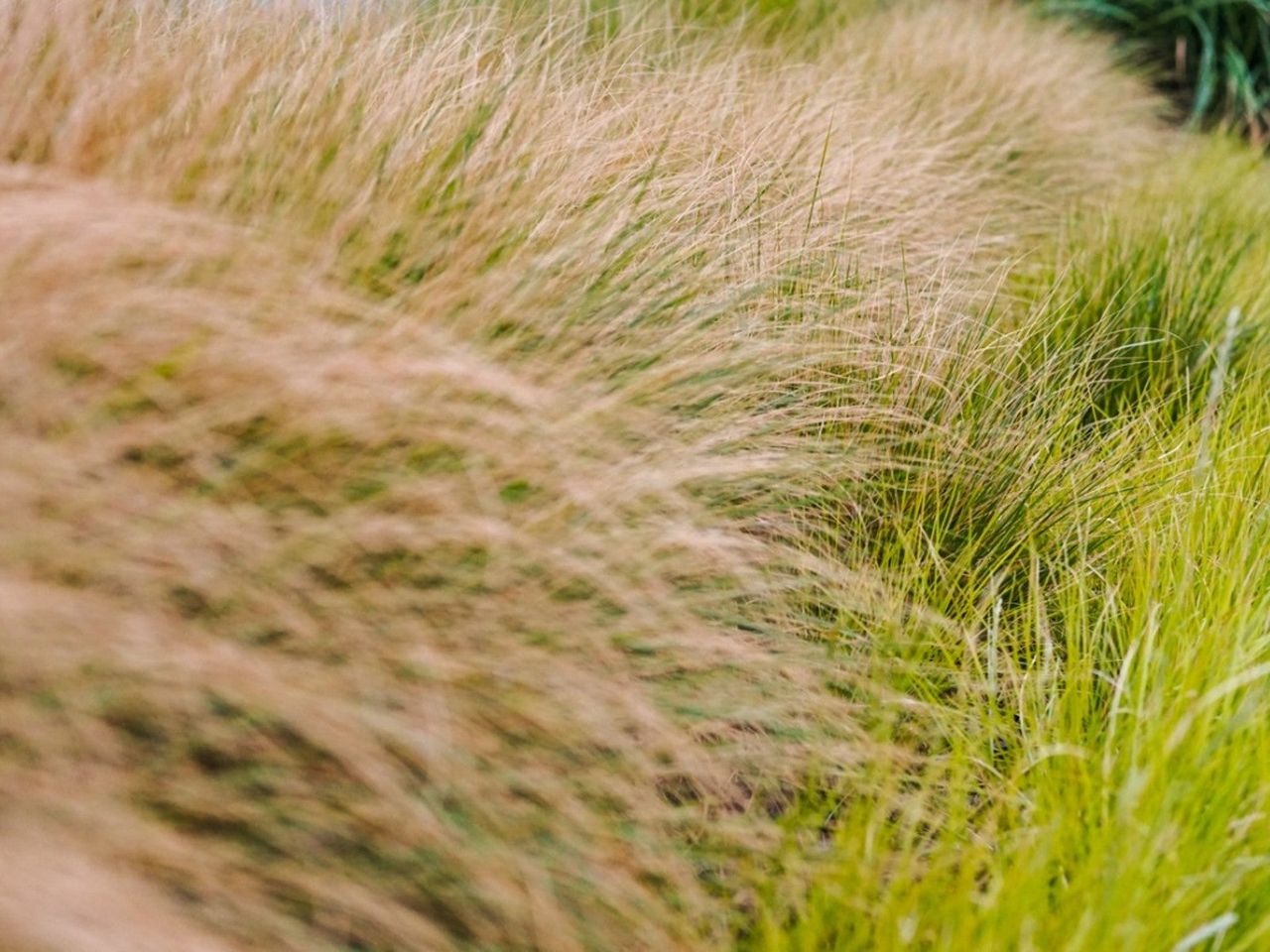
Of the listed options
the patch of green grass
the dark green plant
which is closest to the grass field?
the patch of green grass

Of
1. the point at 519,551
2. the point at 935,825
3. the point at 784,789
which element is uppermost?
the point at 519,551

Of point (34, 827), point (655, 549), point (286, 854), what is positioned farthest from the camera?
point (655, 549)

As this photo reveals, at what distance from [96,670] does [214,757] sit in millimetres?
137

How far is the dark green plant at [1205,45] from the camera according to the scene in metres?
5.08

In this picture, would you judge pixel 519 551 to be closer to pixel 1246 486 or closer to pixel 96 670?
pixel 96 670

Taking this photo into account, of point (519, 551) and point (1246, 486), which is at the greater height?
point (1246, 486)

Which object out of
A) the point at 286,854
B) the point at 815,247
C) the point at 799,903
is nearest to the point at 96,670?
the point at 286,854

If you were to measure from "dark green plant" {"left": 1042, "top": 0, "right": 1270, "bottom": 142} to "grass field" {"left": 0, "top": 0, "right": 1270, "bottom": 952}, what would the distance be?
3.43 metres

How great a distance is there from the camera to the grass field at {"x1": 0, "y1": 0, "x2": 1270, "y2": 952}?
1138 millimetres

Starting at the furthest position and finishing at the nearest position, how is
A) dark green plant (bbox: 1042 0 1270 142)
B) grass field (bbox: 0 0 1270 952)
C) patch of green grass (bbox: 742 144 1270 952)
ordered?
1. dark green plant (bbox: 1042 0 1270 142)
2. patch of green grass (bbox: 742 144 1270 952)
3. grass field (bbox: 0 0 1270 952)

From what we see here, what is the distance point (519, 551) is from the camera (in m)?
1.35

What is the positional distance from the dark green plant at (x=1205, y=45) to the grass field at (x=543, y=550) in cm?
343

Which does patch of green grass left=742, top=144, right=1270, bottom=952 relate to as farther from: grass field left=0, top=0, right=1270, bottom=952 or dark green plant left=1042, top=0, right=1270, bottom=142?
dark green plant left=1042, top=0, right=1270, bottom=142

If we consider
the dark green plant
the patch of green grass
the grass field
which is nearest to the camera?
the grass field
